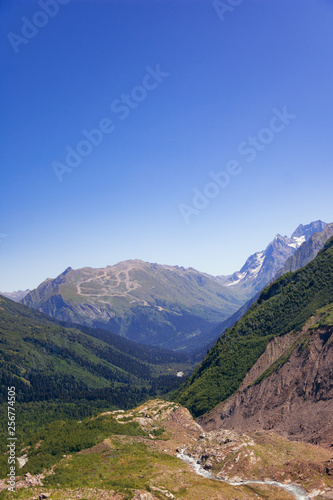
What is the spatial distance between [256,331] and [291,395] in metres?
68.8

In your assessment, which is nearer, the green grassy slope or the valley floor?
the valley floor

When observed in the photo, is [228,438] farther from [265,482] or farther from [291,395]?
[291,395]

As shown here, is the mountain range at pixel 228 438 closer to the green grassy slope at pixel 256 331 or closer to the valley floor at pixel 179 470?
the valley floor at pixel 179 470

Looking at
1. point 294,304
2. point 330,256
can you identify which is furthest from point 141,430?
point 330,256

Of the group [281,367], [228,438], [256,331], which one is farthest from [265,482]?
[256,331]

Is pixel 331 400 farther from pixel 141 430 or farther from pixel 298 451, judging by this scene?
pixel 141 430

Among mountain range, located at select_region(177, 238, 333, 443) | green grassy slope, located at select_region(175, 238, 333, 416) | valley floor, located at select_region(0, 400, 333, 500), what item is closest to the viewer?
valley floor, located at select_region(0, 400, 333, 500)

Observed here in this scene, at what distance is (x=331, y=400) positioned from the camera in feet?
319

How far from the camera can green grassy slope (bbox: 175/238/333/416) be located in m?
152

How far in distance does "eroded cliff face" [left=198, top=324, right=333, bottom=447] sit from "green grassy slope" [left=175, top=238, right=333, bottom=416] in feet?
25.8

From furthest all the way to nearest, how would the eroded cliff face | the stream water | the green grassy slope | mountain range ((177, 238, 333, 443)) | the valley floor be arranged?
the green grassy slope, mountain range ((177, 238, 333, 443)), the eroded cliff face, the stream water, the valley floor

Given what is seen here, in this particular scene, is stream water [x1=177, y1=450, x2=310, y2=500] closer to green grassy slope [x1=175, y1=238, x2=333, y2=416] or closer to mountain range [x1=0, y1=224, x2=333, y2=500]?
mountain range [x1=0, y1=224, x2=333, y2=500]

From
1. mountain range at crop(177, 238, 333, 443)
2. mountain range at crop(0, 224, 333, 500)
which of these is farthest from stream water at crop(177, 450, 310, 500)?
mountain range at crop(177, 238, 333, 443)

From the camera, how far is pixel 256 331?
594ft
